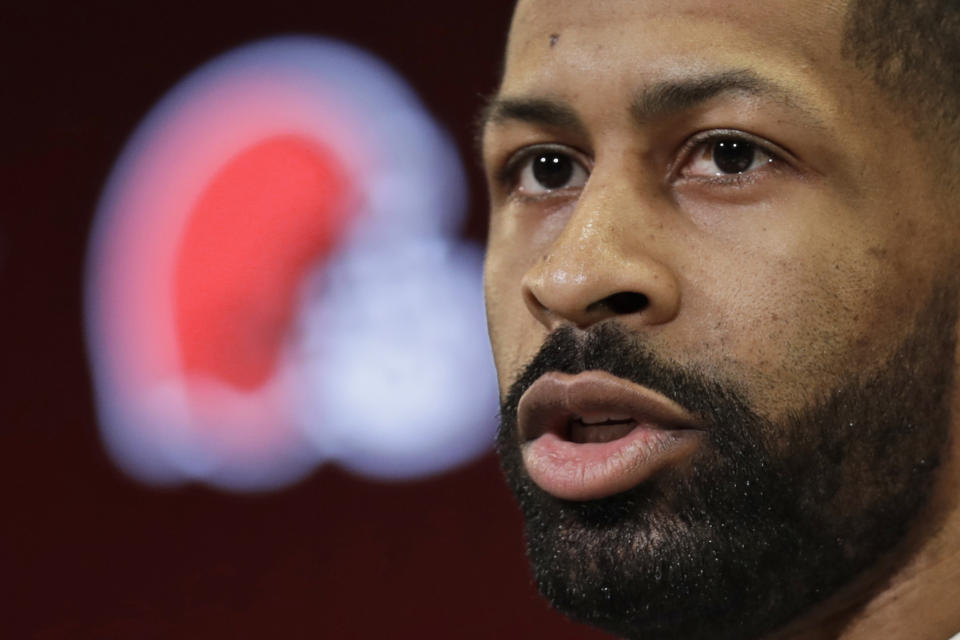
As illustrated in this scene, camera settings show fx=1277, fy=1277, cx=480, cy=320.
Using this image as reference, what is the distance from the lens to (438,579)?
97.7 inches

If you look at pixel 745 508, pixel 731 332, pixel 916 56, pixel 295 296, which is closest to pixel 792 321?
pixel 731 332

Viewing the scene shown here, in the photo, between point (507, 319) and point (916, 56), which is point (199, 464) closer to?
point (507, 319)

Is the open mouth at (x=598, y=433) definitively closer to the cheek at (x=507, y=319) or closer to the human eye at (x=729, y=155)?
the cheek at (x=507, y=319)

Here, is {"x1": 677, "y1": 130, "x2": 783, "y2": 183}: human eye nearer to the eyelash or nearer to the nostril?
the eyelash

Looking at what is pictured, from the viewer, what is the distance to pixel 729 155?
1.04m

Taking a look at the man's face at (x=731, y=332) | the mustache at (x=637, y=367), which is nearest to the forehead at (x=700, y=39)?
the man's face at (x=731, y=332)

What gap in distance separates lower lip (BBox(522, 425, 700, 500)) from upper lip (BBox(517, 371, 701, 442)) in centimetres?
1

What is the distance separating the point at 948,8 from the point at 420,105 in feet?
5.01

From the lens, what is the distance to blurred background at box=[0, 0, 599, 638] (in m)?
2.47

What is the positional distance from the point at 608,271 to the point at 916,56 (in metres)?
0.33

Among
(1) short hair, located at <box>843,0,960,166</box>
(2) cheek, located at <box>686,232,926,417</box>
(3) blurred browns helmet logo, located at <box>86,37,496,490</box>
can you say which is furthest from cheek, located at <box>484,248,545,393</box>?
(3) blurred browns helmet logo, located at <box>86,37,496,490</box>

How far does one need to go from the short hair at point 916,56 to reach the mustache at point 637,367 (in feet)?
0.94

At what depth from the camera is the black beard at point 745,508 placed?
980mm

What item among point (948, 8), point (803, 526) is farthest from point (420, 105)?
point (803, 526)
